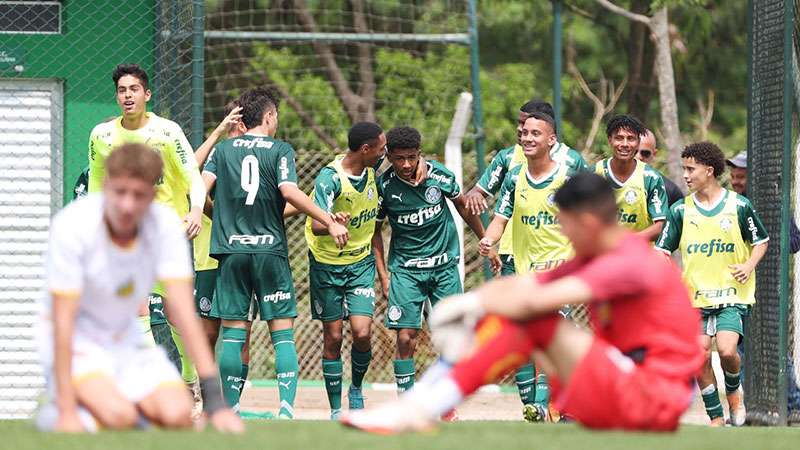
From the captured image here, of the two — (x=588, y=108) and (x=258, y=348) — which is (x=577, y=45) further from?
(x=258, y=348)

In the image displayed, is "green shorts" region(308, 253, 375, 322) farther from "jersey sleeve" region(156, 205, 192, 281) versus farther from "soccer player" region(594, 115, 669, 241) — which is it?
"jersey sleeve" region(156, 205, 192, 281)

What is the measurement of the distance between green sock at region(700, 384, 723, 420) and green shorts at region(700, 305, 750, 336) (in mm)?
417

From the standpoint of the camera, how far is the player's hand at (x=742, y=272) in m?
10.0

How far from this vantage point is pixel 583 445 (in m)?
5.27

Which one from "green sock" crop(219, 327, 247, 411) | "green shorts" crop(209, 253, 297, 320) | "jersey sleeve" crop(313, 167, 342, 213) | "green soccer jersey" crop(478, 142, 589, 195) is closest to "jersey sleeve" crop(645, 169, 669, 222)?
"green soccer jersey" crop(478, 142, 589, 195)

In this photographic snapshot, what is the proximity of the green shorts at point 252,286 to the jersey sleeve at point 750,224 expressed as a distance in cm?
339

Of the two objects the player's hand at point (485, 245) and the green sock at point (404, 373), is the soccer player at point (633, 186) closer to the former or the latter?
the player's hand at point (485, 245)

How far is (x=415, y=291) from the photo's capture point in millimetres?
10367

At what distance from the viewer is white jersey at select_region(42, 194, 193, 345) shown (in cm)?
544

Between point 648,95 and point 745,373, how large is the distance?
12.7m

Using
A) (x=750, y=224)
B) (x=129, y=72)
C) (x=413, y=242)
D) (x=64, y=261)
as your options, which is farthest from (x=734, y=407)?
(x=64, y=261)

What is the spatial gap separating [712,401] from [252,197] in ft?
12.2

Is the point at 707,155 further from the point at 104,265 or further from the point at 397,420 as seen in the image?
the point at 104,265

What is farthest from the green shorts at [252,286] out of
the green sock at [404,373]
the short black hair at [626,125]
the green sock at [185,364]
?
the short black hair at [626,125]
